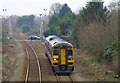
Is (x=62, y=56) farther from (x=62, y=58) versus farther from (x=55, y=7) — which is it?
(x=55, y=7)

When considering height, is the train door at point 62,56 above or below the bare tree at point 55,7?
below

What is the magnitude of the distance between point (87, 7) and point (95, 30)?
7.82 metres

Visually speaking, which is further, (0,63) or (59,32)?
(59,32)

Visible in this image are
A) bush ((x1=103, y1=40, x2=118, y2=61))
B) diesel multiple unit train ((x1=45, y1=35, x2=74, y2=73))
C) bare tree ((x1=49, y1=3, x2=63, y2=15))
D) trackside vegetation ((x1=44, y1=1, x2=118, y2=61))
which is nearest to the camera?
diesel multiple unit train ((x1=45, y1=35, x2=74, y2=73))

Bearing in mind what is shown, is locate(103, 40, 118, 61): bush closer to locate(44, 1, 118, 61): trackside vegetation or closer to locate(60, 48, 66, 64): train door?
locate(44, 1, 118, 61): trackside vegetation

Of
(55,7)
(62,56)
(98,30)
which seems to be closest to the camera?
(62,56)

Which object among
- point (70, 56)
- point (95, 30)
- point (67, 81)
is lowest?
point (67, 81)

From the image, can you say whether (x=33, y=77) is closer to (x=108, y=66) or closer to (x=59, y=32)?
(x=108, y=66)

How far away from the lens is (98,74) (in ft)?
65.2

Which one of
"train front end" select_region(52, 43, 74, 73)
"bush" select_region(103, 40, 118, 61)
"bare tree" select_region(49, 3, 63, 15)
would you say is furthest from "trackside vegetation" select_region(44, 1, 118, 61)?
"bare tree" select_region(49, 3, 63, 15)

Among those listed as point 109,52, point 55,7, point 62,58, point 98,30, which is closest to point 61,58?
point 62,58

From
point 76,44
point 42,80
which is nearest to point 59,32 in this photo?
point 76,44

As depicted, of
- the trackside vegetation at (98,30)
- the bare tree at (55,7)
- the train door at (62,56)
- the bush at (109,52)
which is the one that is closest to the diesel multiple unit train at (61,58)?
the train door at (62,56)

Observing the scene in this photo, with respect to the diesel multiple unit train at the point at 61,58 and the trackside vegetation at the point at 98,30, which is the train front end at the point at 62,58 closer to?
the diesel multiple unit train at the point at 61,58
